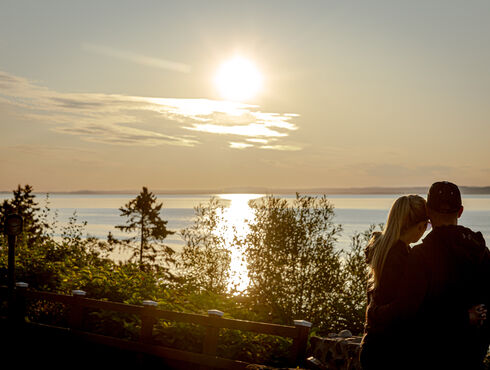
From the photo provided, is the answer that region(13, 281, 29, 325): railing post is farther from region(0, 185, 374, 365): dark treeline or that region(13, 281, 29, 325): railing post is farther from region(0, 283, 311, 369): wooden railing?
region(0, 283, 311, 369): wooden railing

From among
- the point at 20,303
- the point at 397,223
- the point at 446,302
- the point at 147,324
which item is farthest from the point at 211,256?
the point at 446,302

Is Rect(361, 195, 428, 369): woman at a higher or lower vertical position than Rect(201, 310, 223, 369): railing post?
higher

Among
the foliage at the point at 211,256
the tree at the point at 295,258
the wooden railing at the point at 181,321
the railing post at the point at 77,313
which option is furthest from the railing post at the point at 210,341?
the foliage at the point at 211,256

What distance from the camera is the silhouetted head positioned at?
359cm

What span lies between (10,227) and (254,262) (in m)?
6.25

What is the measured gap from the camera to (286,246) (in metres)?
14.6

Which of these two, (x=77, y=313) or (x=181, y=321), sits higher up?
(x=181, y=321)

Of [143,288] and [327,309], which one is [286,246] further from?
[143,288]

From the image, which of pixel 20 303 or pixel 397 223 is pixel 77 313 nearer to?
pixel 20 303

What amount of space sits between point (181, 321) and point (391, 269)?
489cm

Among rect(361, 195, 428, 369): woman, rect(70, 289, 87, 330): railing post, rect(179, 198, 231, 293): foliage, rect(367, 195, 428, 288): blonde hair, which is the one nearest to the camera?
rect(361, 195, 428, 369): woman

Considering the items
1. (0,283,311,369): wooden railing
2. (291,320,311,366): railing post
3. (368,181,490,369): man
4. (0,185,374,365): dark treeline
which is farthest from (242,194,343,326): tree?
(368,181,490,369): man

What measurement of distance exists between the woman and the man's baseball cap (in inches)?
3.7

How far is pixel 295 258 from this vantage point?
14594mm
